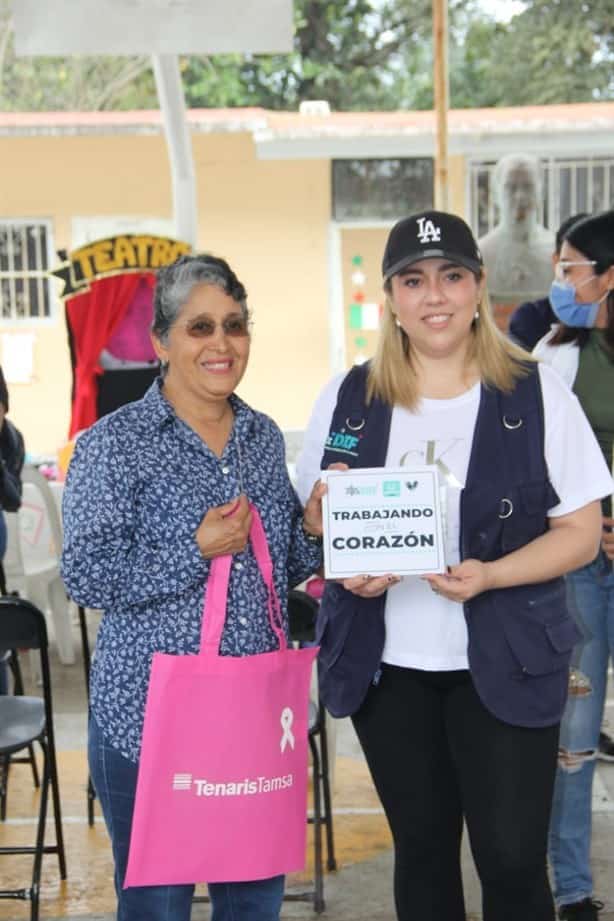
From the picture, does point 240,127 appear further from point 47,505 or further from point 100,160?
point 47,505

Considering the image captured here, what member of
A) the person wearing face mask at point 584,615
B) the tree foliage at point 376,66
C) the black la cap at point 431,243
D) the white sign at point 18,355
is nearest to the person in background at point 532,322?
the person wearing face mask at point 584,615

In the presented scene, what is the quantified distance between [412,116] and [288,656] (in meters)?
10.1

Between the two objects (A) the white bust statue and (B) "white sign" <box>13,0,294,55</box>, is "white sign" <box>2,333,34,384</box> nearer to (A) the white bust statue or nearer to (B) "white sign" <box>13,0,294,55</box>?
(A) the white bust statue

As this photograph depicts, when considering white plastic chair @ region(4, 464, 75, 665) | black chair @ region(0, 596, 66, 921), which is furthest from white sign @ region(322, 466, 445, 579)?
white plastic chair @ region(4, 464, 75, 665)

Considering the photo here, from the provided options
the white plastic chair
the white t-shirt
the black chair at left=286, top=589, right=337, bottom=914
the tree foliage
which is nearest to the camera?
the white t-shirt

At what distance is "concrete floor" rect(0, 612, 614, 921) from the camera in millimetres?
3572

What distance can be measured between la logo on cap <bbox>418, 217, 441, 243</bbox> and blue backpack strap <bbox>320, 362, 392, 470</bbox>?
32cm

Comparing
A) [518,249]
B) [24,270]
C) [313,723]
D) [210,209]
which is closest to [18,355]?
[24,270]

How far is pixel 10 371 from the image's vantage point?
1338 cm

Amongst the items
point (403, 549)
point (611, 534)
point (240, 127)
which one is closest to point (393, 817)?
point (403, 549)

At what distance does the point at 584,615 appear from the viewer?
3.21 meters

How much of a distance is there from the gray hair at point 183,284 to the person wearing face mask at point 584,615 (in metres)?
1.16

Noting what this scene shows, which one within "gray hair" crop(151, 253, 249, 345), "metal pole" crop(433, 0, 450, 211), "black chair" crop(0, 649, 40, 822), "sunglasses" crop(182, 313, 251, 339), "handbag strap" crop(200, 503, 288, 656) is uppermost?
"metal pole" crop(433, 0, 450, 211)

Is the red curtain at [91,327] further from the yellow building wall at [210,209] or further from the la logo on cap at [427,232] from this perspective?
the yellow building wall at [210,209]
